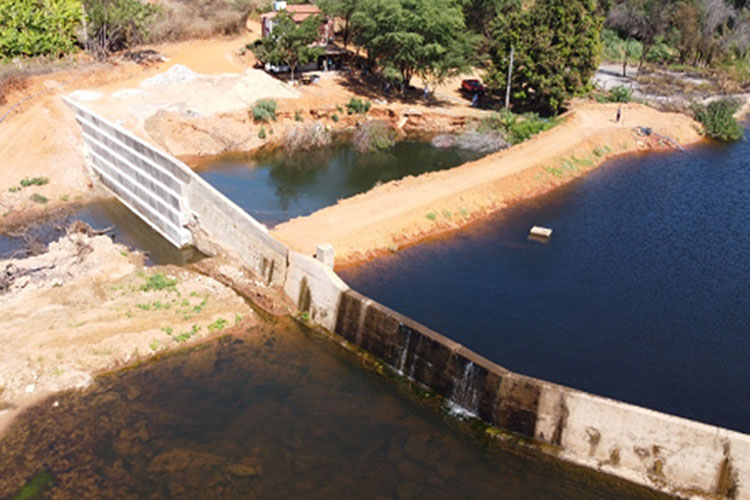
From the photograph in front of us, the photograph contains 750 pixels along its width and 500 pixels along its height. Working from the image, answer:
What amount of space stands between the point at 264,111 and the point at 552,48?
86.8 ft

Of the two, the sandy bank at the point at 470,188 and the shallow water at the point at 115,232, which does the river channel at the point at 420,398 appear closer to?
the shallow water at the point at 115,232

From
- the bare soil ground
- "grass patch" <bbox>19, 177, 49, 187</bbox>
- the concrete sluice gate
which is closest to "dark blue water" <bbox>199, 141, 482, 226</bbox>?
the bare soil ground

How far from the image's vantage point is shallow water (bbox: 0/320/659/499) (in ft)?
66.3

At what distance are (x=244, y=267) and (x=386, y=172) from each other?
20629mm

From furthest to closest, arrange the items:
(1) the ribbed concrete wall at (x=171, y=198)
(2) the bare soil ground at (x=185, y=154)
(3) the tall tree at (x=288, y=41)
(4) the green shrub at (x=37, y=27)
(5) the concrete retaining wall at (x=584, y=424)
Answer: (3) the tall tree at (x=288, y=41) → (4) the green shrub at (x=37, y=27) → (1) the ribbed concrete wall at (x=171, y=198) → (2) the bare soil ground at (x=185, y=154) → (5) the concrete retaining wall at (x=584, y=424)

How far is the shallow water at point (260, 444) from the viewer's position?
20219 millimetres

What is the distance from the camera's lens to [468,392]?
908 inches

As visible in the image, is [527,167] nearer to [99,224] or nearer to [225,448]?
[99,224]

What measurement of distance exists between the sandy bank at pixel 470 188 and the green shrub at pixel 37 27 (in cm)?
3429

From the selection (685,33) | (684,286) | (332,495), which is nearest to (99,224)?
(332,495)

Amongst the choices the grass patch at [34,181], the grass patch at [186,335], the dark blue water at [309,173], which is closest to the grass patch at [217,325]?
the grass patch at [186,335]

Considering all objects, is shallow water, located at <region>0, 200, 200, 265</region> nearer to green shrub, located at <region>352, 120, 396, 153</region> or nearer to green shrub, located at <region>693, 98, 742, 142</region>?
green shrub, located at <region>352, 120, 396, 153</region>

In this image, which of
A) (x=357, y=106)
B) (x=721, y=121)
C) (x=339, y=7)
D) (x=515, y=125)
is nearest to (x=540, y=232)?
(x=515, y=125)

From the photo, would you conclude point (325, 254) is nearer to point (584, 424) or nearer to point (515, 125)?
point (584, 424)
